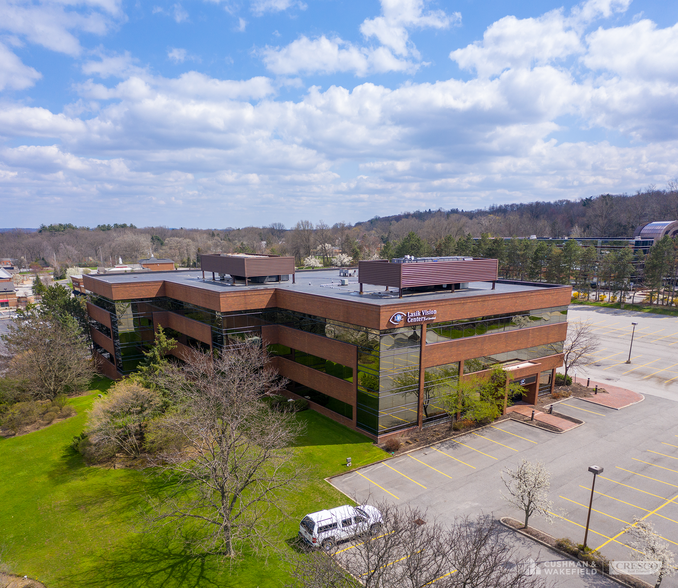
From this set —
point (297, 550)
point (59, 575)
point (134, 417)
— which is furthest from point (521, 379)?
point (59, 575)

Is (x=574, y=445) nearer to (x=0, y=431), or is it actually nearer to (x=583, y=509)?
(x=583, y=509)

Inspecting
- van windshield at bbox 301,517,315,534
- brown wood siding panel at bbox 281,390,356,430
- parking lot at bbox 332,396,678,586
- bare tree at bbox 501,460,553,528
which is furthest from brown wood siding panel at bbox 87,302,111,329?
bare tree at bbox 501,460,553,528

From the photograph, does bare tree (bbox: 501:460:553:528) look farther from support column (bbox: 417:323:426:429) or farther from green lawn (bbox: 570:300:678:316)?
green lawn (bbox: 570:300:678:316)

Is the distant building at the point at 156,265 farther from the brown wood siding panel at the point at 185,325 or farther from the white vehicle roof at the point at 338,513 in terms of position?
the white vehicle roof at the point at 338,513

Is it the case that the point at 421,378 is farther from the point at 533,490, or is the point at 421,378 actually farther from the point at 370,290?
the point at 533,490

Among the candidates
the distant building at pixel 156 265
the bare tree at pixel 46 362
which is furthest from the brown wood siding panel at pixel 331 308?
the distant building at pixel 156 265
